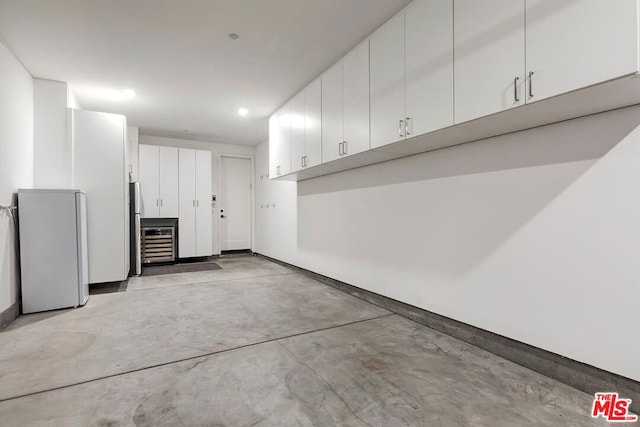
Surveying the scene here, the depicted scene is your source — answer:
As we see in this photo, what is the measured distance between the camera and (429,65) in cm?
219

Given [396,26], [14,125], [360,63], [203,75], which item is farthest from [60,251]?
[396,26]

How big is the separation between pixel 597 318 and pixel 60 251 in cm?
467

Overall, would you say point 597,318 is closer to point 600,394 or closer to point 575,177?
point 600,394

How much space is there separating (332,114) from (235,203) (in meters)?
4.60

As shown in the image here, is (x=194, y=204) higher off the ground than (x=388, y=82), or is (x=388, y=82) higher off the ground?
(x=388, y=82)

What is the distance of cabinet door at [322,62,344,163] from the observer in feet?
10.5

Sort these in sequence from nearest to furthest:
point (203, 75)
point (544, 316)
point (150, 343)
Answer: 1. point (544, 316)
2. point (150, 343)
3. point (203, 75)

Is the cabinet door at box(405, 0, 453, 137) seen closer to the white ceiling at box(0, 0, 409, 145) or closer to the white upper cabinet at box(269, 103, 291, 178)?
the white ceiling at box(0, 0, 409, 145)

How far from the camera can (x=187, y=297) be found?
367cm

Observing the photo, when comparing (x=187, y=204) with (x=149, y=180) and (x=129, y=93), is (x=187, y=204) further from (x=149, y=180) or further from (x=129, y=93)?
(x=129, y=93)

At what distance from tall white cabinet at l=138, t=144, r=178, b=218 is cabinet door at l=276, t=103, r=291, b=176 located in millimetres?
2656

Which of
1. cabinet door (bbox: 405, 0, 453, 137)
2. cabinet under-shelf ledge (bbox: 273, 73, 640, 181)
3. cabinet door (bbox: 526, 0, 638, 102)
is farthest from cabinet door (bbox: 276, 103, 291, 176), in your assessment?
cabinet door (bbox: 526, 0, 638, 102)

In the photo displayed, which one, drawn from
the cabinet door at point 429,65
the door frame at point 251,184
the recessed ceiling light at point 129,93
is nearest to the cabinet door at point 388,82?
the cabinet door at point 429,65

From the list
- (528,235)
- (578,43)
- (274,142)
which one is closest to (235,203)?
(274,142)
